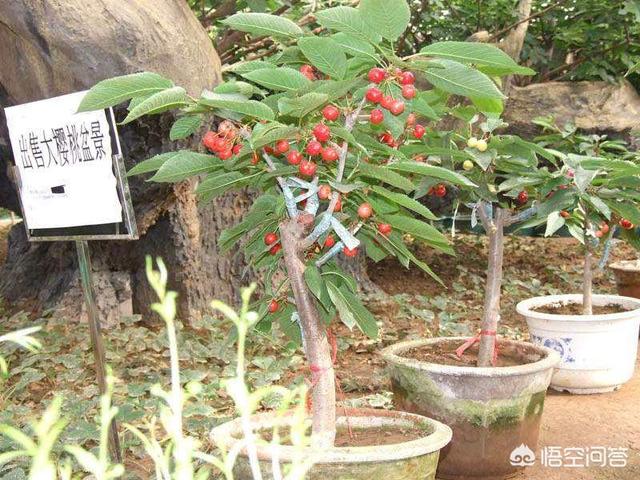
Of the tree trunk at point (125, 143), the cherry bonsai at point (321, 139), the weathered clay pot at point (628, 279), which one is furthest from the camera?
the weathered clay pot at point (628, 279)

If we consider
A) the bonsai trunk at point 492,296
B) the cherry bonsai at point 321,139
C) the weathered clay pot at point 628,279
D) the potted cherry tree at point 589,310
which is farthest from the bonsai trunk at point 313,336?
the weathered clay pot at point 628,279

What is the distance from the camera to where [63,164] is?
2361mm

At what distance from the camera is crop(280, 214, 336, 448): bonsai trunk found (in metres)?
2.01

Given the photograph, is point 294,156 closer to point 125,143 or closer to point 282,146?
point 282,146

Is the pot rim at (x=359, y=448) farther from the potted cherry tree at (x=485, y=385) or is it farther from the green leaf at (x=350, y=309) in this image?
the potted cherry tree at (x=485, y=385)

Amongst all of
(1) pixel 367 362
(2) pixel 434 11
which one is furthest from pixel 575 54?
(1) pixel 367 362

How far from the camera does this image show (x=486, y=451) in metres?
2.70

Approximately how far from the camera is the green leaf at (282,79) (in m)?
1.69

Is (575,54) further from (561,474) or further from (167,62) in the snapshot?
(561,474)

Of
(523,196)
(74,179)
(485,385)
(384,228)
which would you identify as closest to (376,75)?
(384,228)

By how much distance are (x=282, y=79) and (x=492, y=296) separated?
162 centimetres

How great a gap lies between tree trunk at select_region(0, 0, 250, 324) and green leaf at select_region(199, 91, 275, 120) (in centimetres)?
222

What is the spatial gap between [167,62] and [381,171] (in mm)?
2282

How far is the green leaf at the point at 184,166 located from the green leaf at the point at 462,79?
0.56 metres
